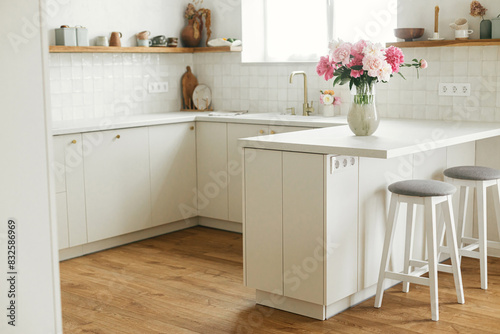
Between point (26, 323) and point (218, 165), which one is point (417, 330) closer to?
point (26, 323)

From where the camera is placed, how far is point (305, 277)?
10.9ft

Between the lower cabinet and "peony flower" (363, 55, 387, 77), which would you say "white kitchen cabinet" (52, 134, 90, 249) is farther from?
"peony flower" (363, 55, 387, 77)

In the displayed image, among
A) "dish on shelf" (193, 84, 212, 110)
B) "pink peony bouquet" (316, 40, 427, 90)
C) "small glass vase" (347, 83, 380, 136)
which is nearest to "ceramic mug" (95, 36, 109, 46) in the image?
"dish on shelf" (193, 84, 212, 110)

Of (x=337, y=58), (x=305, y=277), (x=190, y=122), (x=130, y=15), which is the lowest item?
(x=305, y=277)

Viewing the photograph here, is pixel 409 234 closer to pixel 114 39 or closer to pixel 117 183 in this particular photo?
pixel 117 183

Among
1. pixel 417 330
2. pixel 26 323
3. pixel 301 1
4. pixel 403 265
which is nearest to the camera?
pixel 26 323

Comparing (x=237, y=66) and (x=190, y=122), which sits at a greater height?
(x=237, y=66)

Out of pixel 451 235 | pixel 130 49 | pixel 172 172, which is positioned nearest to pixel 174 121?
pixel 172 172

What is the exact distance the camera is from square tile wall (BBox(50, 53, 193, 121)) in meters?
4.90

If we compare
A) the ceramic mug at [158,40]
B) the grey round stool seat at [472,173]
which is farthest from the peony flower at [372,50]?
the ceramic mug at [158,40]

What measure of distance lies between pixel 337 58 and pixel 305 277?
1.16 metres

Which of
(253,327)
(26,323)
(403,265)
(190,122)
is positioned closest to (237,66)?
(190,122)

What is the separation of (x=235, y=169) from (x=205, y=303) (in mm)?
1676

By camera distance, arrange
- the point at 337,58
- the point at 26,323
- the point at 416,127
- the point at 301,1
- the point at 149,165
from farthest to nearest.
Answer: the point at 301,1 < the point at 149,165 < the point at 416,127 < the point at 337,58 < the point at 26,323
